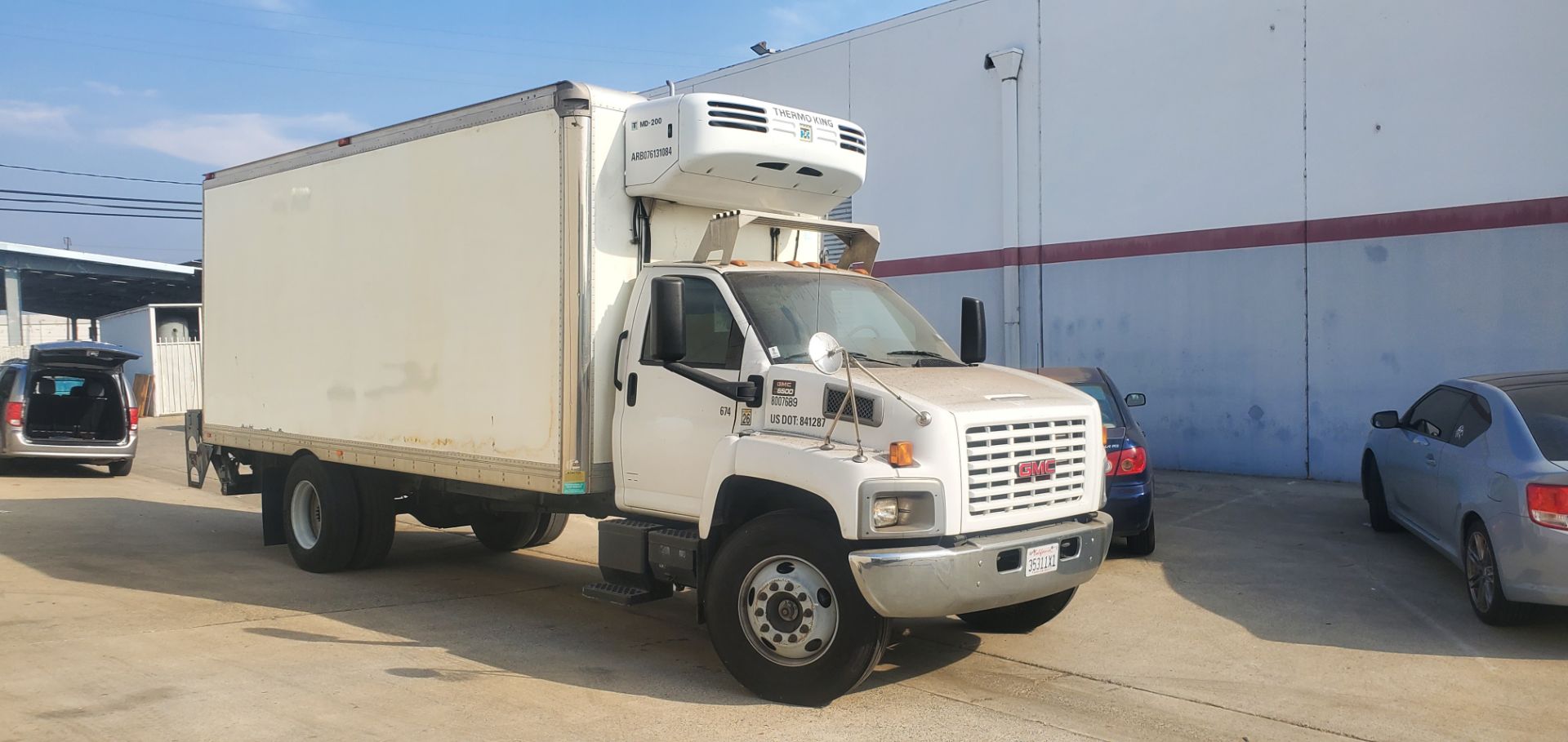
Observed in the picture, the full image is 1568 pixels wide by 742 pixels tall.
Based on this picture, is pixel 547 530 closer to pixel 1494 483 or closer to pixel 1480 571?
pixel 1480 571

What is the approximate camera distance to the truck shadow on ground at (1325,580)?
7.03 metres

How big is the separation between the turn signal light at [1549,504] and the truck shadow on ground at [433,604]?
3.46 meters

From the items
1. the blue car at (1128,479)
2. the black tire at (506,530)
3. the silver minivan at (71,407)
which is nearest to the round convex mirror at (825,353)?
the blue car at (1128,479)

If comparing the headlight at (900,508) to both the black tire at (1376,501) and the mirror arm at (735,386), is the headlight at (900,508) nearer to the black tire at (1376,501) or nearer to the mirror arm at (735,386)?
the mirror arm at (735,386)

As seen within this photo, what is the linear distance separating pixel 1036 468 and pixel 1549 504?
3.10m

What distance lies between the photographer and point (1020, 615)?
7137mm

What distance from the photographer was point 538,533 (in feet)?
35.9

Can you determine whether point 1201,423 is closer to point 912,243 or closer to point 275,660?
point 912,243

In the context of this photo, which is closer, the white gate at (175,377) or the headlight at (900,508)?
the headlight at (900,508)

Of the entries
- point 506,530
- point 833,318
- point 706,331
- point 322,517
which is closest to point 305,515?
point 322,517

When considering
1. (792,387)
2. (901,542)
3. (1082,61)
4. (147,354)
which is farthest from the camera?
(147,354)

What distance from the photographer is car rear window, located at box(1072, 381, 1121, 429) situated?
30.8 ft

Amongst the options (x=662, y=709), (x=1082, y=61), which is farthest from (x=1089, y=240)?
(x=662, y=709)

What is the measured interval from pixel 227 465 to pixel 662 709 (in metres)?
6.95
